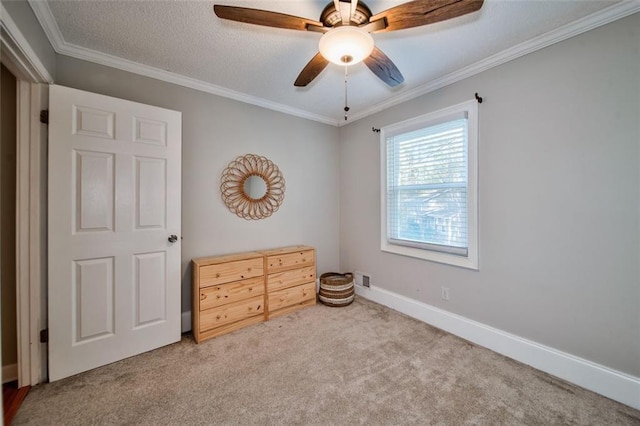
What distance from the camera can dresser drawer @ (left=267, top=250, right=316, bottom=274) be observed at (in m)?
2.78

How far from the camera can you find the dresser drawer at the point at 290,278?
2.77 meters

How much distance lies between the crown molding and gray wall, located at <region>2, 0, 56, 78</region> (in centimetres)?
289

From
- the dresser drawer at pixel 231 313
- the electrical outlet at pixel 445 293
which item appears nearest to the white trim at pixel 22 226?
the dresser drawer at pixel 231 313

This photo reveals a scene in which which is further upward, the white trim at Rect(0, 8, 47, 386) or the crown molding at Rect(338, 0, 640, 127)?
the crown molding at Rect(338, 0, 640, 127)

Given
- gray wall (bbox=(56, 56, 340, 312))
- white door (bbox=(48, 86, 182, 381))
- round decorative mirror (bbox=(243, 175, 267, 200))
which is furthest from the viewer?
round decorative mirror (bbox=(243, 175, 267, 200))

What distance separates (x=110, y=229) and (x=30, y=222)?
1.39 feet

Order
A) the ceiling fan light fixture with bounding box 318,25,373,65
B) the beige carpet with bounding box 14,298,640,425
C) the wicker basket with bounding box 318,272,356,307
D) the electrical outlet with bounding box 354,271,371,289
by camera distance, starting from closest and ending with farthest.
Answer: the ceiling fan light fixture with bounding box 318,25,373,65, the beige carpet with bounding box 14,298,640,425, the wicker basket with bounding box 318,272,356,307, the electrical outlet with bounding box 354,271,371,289

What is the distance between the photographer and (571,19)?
1769 mm

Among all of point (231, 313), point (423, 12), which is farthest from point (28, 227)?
point (423, 12)

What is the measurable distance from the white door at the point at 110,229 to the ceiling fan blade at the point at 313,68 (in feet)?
3.88

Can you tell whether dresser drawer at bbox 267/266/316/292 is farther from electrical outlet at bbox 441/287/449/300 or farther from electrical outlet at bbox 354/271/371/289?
electrical outlet at bbox 441/287/449/300

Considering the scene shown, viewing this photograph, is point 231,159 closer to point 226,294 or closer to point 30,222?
point 226,294

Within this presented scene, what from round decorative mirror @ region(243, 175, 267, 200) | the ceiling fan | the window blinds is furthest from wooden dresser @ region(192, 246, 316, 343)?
the ceiling fan

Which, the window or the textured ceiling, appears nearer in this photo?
the textured ceiling
